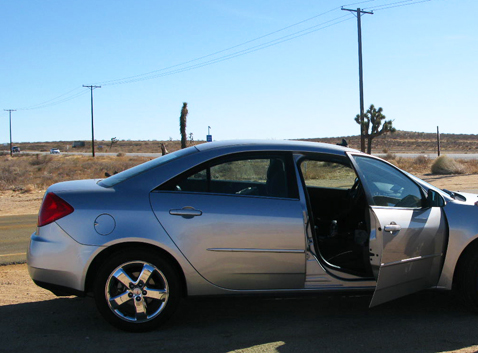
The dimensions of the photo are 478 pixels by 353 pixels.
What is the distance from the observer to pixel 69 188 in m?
4.75

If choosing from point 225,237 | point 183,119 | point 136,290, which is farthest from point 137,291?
point 183,119

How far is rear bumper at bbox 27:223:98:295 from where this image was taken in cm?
441

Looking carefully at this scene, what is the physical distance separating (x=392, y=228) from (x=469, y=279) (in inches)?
36.4

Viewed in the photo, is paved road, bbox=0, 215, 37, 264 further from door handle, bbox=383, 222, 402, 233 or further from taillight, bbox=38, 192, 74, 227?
door handle, bbox=383, 222, 402, 233

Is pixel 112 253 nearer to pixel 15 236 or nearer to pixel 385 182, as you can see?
pixel 385 182

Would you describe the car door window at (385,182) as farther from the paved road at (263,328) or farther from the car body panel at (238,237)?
the paved road at (263,328)

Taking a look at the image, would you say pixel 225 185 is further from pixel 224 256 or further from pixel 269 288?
pixel 269 288

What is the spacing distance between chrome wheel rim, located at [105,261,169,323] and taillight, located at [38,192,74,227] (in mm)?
660

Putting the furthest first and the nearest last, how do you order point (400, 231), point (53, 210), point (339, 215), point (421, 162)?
point (421, 162)
point (339, 215)
point (400, 231)
point (53, 210)

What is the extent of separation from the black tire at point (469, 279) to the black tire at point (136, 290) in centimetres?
258

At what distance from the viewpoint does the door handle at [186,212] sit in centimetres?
450

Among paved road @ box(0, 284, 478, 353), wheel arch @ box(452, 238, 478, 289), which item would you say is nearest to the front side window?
paved road @ box(0, 284, 478, 353)

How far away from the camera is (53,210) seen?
4523 millimetres

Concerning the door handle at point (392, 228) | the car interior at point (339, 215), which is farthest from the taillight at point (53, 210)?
the door handle at point (392, 228)
